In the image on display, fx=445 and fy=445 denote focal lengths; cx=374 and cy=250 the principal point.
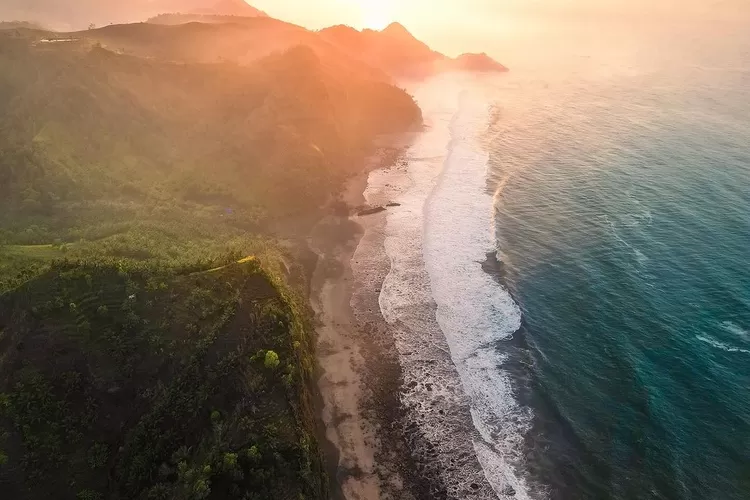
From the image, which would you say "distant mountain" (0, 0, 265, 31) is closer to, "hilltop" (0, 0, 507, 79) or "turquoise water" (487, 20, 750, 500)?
"hilltop" (0, 0, 507, 79)

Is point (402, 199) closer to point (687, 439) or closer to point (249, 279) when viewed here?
point (249, 279)

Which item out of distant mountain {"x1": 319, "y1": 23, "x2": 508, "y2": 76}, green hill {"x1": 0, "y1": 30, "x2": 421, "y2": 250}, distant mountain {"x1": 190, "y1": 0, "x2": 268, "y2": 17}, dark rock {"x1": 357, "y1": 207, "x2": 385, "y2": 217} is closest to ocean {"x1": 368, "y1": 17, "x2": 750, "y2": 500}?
dark rock {"x1": 357, "y1": 207, "x2": 385, "y2": 217}

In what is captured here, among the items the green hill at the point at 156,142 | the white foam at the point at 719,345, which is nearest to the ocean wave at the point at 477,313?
the white foam at the point at 719,345

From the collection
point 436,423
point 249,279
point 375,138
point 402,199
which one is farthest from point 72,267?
point 375,138

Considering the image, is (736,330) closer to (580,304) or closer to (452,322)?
(580,304)

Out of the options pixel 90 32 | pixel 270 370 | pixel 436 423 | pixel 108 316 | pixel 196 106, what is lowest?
pixel 436 423

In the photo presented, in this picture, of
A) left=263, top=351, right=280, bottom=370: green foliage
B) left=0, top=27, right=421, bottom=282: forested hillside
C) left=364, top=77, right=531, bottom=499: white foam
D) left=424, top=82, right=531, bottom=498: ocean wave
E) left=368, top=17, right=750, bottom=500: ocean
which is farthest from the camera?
left=0, top=27, right=421, bottom=282: forested hillside

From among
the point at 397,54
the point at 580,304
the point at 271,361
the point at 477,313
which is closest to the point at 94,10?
the point at 397,54
